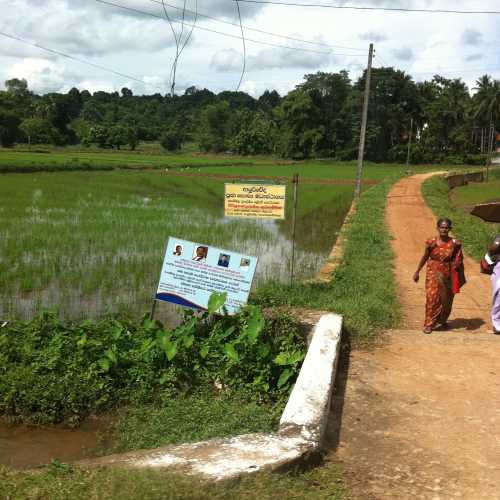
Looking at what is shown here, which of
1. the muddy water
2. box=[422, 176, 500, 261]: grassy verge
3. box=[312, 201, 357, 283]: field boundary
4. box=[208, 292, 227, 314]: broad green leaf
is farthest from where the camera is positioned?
box=[422, 176, 500, 261]: grassy verge

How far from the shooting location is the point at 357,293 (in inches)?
277

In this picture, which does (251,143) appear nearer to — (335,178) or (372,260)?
(335,178)

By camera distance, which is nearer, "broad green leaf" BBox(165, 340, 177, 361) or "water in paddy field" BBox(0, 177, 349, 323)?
"broad green leaf" BBox(165, 340, 177, 361)

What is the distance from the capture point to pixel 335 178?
121 feet

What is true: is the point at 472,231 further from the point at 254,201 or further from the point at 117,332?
the point at 117,332

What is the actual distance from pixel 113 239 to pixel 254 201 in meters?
6.24

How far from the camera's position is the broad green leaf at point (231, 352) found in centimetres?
479

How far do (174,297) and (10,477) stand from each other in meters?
3.00

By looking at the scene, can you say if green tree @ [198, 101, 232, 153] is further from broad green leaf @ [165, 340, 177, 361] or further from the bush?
broad green leaf @ [165, 340, 177, 361]

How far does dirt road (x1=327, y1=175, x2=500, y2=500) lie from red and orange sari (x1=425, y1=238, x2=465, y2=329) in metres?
0.24

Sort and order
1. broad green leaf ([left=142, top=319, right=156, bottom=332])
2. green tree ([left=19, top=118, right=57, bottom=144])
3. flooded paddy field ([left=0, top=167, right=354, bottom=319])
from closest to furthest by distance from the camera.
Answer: broad green leaf ([left=142, top=319, right=156, bottom=332]), flooded paddy field ([left=0, top=167, right=354, bottom=319]), green tree ([left=19, top=118, right=57, bottom=144])

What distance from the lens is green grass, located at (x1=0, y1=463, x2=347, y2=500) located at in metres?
2.54

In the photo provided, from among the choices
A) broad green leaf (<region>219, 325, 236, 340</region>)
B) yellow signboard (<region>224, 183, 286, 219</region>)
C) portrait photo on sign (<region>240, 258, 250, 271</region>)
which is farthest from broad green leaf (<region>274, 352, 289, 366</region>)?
yellow signboard (<region>224, 183, 286, 219</region>)

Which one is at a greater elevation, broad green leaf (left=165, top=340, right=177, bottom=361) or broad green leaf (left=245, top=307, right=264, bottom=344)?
broad green leaf (left=245, top=307, right=264, bottom=344)
